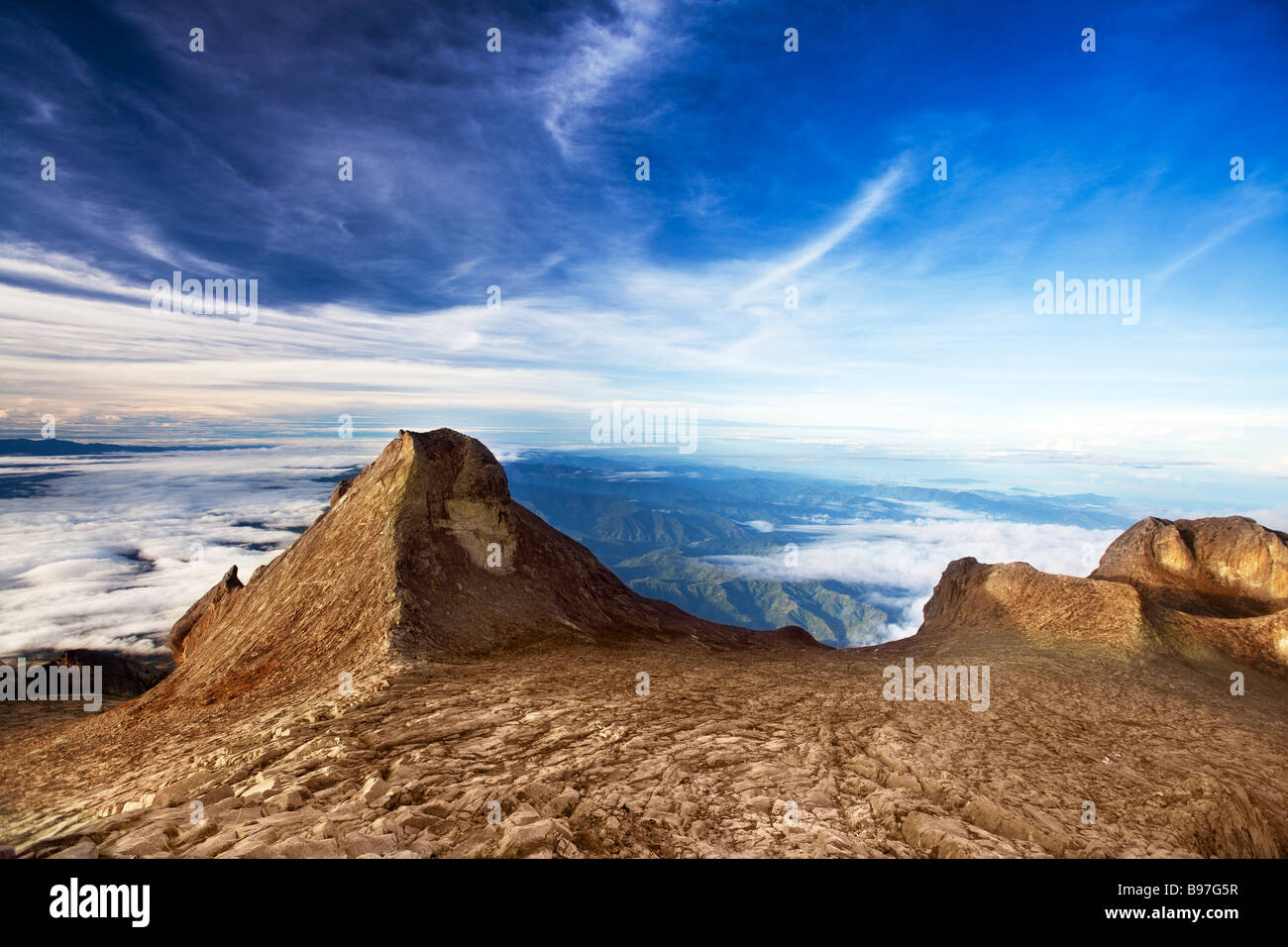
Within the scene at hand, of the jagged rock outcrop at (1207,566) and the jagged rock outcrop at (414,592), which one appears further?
the jagged rock outcrop at (1207,566)

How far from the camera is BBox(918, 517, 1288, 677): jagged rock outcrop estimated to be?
96.7 ft

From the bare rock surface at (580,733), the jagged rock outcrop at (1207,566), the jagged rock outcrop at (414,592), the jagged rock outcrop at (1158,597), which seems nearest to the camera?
the bare rock surface at (580,733)

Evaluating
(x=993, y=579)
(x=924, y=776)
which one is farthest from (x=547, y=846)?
(x=993, y=579)

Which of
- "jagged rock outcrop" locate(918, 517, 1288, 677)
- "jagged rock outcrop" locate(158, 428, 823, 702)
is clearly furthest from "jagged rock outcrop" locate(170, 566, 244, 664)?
"jagged rock outcrop" locate(918, 517, 1288, 677)

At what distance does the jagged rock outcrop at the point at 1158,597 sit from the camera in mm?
29469

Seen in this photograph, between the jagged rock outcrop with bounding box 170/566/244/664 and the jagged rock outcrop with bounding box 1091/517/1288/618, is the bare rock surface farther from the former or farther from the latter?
the jagged rock outcrop with bounding box 170/566/244/664

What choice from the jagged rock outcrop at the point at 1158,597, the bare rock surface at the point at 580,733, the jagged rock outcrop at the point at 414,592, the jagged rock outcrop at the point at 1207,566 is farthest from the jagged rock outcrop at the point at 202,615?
the jagged rock outcrop at the point at 1207,566

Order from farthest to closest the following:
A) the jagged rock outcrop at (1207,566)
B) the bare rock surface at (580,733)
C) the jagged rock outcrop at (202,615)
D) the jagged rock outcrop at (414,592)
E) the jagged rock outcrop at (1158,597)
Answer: the jagged rock outcrop at (202,615)
the jagged rock outcrop at (1207,566)
the jagged rock outcrop at (1158,597)
the jagged rock outcrop at (414,592)
the bare rock surface at (580,733)

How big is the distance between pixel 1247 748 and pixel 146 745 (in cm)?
3449

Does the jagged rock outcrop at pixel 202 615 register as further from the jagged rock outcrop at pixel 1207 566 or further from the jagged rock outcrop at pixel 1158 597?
the jagged rock outcrop at pixel 1207 566

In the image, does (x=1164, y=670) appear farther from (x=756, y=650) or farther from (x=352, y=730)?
(x=352, y=730)

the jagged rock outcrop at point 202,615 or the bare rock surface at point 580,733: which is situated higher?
the bare rock surface at point 580,733

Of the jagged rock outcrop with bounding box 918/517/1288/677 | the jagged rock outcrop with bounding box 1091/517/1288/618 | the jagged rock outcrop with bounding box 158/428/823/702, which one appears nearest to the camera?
the jagged rock outcrop with bounding box 158/428/823/702
